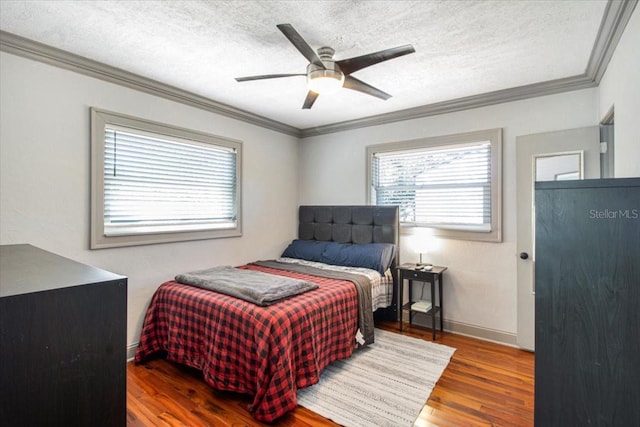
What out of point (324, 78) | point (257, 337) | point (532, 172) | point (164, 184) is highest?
point (324, 78)

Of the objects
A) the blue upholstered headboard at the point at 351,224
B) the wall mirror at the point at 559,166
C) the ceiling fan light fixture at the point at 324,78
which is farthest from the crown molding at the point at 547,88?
the ceiling fan light fixture at the point at 324,78

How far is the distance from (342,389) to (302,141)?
11.2 ft

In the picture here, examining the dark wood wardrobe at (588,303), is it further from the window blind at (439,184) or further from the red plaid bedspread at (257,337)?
the window blind at (439,184)

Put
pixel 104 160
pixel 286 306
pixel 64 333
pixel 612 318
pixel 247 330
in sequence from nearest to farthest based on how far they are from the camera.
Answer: pixel 64 333
pixel 612 318
pixel 247 330
pixel 286 306
pixel 104 160

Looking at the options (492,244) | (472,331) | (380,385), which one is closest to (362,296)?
(380,385)

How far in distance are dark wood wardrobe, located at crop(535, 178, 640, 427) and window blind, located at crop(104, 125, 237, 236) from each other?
120 inches

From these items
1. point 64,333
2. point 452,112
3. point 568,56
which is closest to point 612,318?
point 64,333

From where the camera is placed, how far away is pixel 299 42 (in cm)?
187

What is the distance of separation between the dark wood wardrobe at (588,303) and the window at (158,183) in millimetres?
3032

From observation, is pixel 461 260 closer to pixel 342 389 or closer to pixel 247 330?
pixel 342 389

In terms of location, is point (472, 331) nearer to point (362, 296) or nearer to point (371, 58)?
point (362, 296)

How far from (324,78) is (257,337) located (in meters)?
1.81

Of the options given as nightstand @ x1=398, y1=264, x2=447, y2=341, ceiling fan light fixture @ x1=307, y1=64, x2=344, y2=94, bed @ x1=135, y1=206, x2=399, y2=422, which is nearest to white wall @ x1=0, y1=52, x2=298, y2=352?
bed @ x1=135, y1=206, x2=399, y2=422

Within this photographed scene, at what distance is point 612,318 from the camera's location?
1.05m
